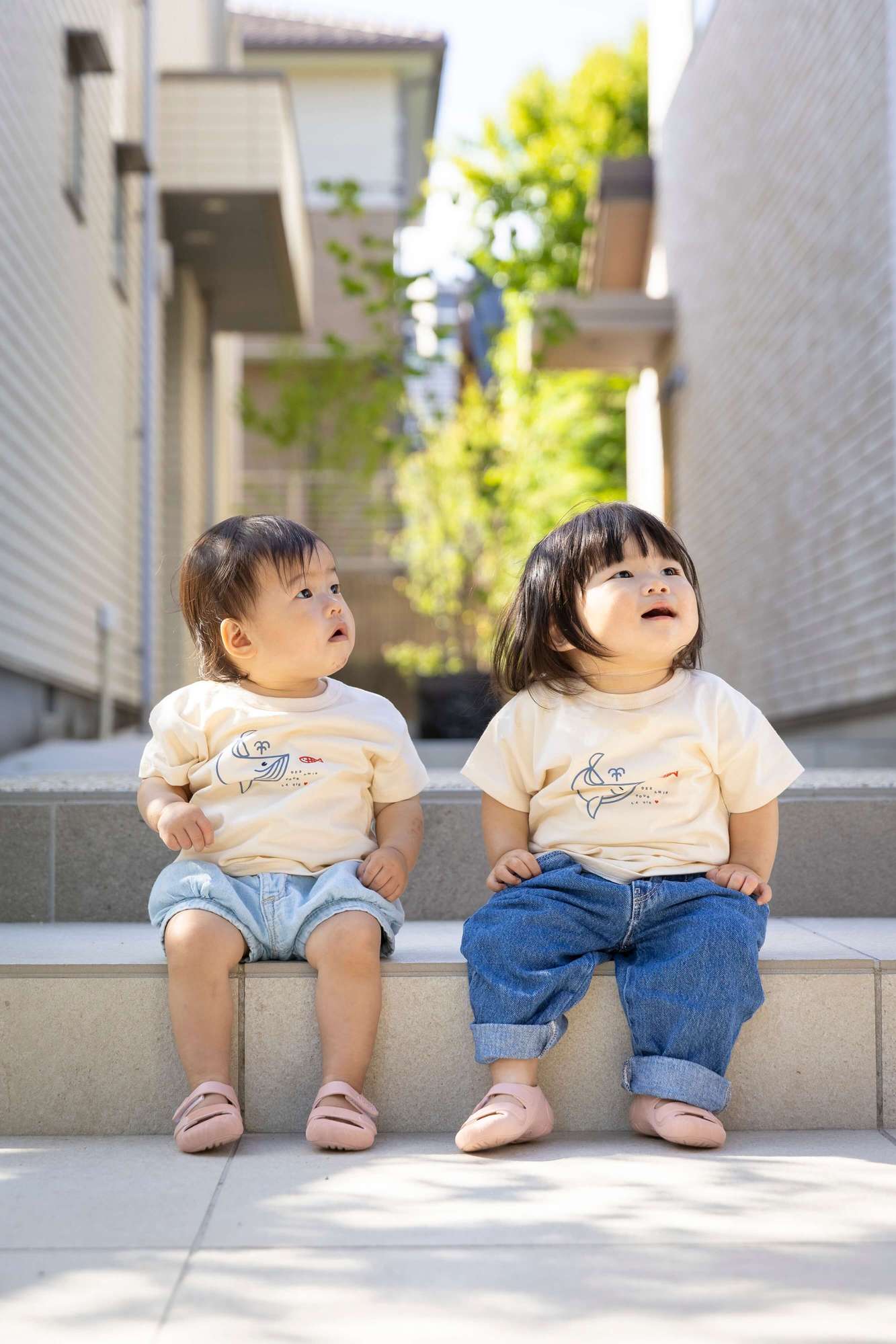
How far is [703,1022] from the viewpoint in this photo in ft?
7.16

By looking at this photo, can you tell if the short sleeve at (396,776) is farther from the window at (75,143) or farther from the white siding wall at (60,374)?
the window at (75,143)

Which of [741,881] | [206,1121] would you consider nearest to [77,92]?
[741,881]

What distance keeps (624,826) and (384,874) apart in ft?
1.43

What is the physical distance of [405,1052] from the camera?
232 cm

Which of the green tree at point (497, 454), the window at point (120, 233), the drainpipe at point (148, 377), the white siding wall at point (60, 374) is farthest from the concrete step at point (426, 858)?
the window at point (120, 233)

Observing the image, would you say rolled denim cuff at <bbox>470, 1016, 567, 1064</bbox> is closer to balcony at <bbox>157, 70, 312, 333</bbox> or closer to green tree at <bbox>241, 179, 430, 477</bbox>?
balcony at <bbox>157, 70, 312, 333</bbox>

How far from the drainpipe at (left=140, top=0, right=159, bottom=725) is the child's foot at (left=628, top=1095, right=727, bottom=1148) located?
21.3ft

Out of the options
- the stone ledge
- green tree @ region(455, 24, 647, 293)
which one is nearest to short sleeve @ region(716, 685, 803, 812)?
the stone ledge

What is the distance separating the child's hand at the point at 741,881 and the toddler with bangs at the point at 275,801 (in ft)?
1.83

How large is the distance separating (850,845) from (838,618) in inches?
172

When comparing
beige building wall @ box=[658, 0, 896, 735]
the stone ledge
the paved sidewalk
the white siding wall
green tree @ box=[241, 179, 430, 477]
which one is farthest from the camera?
green tree @ box=[241, 179, 430, 477]

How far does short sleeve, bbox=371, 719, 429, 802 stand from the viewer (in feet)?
8.48

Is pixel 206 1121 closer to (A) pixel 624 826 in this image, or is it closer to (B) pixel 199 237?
(A) pixel 624 826

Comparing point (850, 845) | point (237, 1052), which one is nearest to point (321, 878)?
point (237, 1052)
